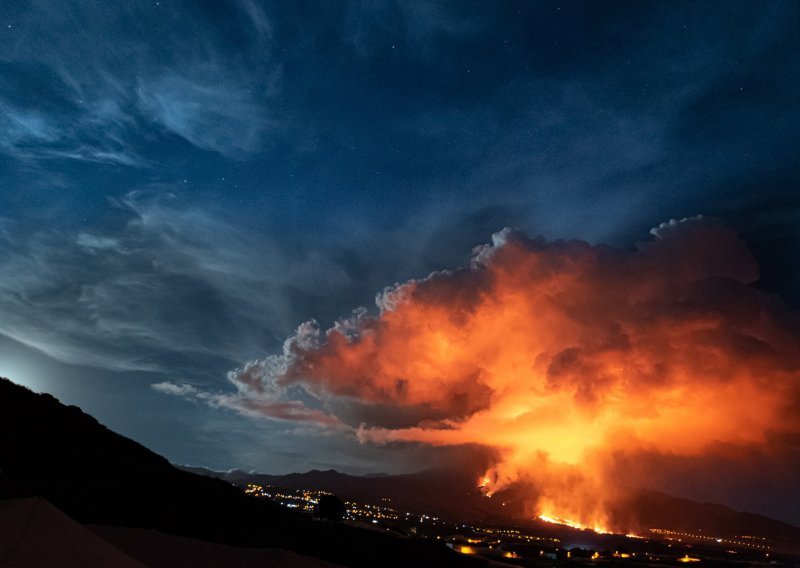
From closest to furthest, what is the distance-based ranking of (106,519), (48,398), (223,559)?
(223,559) < (106,519) < (48,398)

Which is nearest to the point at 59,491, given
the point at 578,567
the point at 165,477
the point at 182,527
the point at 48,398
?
the point at 182,527

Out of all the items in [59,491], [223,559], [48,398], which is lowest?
[223,559]

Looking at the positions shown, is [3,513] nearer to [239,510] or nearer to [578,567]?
[239,510]

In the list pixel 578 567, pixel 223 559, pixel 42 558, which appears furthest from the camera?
pixel 578 567

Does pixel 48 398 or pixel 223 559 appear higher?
pixel 48 398

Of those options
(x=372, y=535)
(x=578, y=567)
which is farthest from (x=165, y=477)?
(x=578, y=567)

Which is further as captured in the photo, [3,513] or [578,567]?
[578,567]
